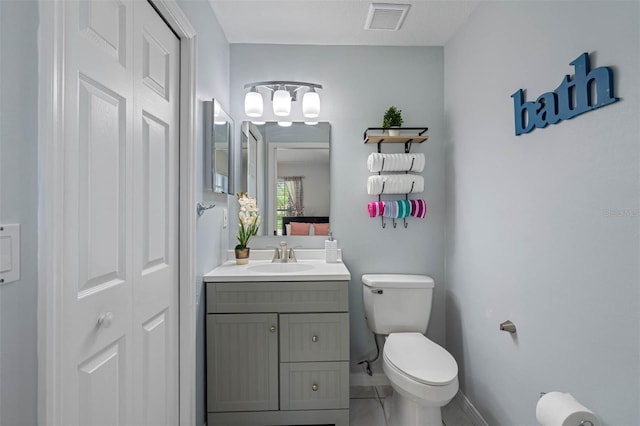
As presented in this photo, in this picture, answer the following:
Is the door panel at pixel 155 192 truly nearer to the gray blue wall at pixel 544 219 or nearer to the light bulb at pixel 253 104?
the light bulb at pixel 253 104

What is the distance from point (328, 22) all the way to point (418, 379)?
2.06 m

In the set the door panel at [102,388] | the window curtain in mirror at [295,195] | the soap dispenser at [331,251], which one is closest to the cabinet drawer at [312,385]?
the soap dispenser at [331,251]

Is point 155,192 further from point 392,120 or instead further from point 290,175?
point 392,120

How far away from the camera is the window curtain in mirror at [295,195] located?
2.42 metres

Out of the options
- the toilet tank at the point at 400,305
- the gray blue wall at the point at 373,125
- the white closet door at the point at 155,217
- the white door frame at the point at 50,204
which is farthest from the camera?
the gray blue wall at the point at 373,125

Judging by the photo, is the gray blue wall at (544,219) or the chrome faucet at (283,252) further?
the chrome faucet at (283,252)

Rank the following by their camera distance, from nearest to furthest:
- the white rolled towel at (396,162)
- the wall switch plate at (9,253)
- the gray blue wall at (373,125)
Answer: the wall switch plate at (9,253), the white rolled towel at (396,162), the gray blue wall at (373,125)

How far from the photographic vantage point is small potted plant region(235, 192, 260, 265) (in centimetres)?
221

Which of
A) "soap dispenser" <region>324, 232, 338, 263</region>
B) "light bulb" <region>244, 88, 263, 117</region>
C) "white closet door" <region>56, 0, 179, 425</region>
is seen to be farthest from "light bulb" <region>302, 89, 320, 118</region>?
"white closet door" <region>56, 0, 179, 425</region>

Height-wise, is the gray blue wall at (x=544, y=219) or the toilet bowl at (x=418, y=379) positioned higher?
the gray blue wall at (x=544, y=219)

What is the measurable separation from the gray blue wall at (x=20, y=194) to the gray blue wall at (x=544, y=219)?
5.07 feet

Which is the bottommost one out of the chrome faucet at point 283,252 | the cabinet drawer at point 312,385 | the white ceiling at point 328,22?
the cabinet drawer at point 312,385

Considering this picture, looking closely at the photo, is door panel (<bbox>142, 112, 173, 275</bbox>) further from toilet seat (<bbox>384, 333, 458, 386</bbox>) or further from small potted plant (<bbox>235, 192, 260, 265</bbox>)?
toilet seat (<bbox>384, 333, 458, 386</bbox>)

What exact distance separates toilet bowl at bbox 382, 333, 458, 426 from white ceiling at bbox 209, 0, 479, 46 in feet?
6.28
